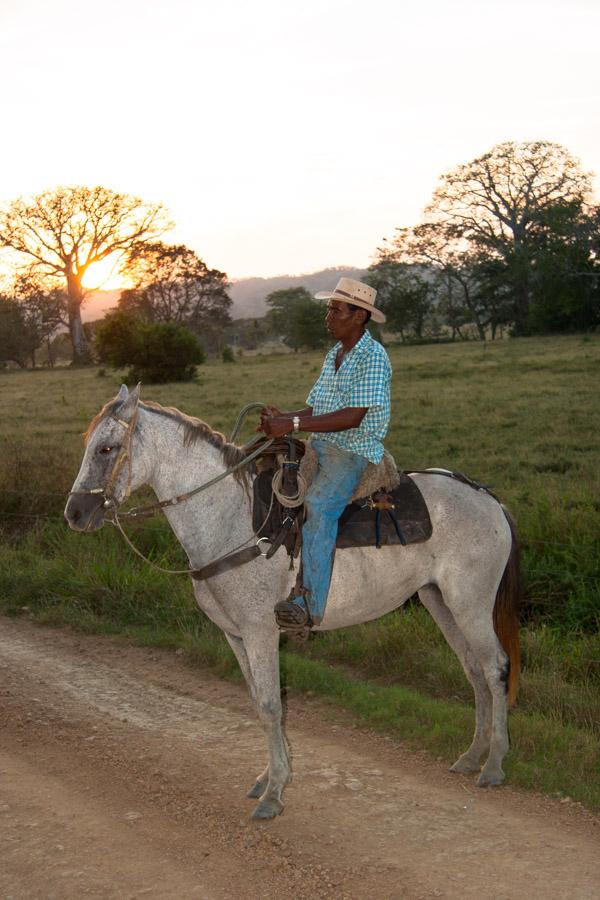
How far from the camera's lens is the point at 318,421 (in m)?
4.82

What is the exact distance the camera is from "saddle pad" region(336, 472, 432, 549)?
513cm

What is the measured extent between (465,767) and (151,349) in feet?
111

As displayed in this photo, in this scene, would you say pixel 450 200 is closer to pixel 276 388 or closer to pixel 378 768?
pixel 276 388

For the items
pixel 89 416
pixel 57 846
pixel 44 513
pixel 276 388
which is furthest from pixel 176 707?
pixel 276 388

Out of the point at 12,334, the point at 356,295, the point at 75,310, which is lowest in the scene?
the point at 356,295

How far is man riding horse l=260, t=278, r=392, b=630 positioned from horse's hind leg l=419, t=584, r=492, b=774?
1005 mm

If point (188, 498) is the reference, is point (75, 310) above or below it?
above

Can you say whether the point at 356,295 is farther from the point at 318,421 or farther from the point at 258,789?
the point at 258,789

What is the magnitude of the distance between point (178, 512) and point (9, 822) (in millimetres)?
1810

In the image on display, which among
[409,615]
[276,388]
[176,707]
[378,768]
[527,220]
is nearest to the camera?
[378,768]

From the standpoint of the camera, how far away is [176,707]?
6457 millimetres

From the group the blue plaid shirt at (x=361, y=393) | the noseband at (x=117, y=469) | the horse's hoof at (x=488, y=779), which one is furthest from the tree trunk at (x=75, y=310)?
the horse's hoof at (x=488, y=779)

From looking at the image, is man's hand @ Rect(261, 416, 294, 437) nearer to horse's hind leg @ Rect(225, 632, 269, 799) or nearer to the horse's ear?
the horse's ear

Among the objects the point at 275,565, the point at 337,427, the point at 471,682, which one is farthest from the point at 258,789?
the point at 337,427
